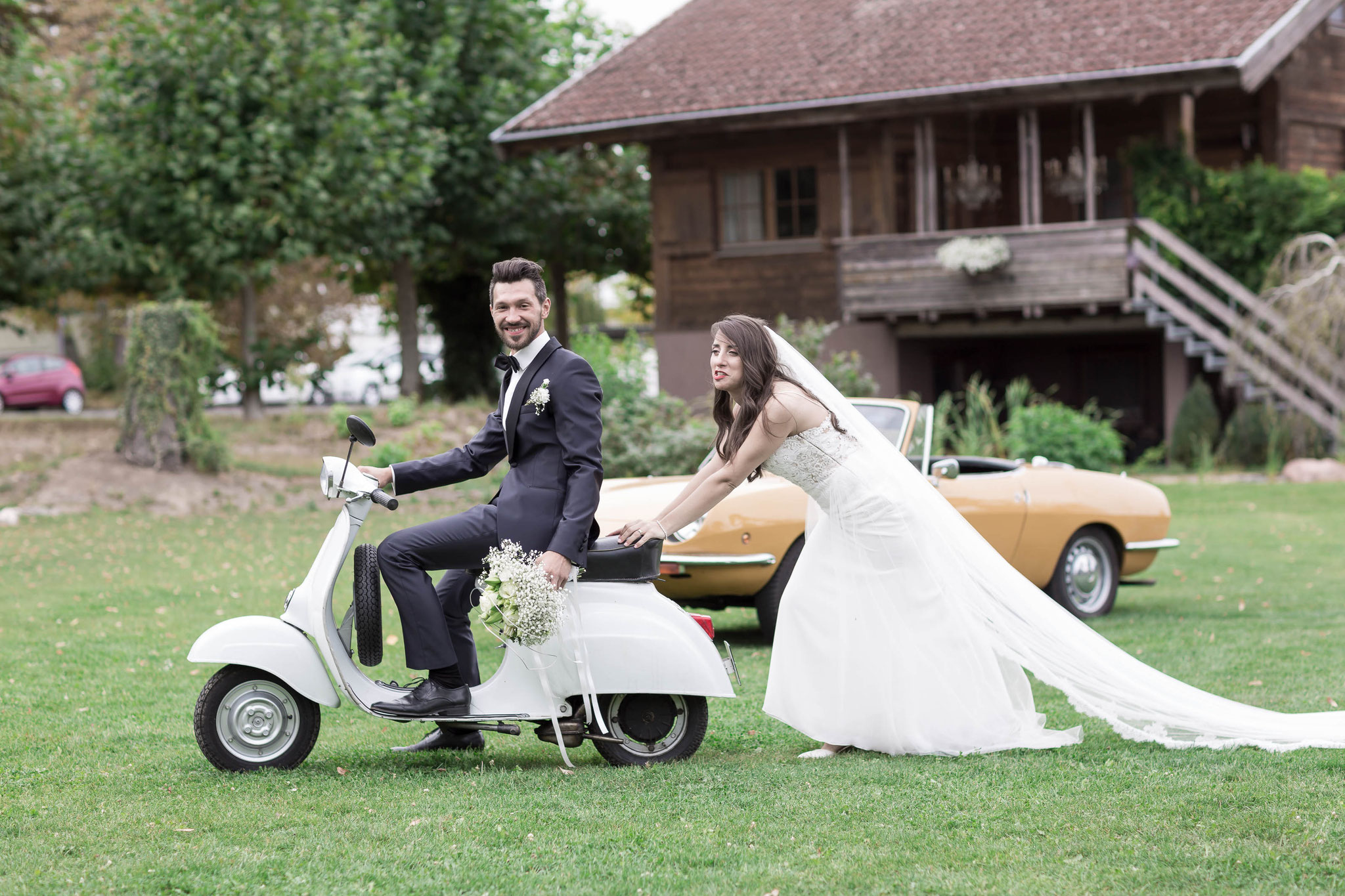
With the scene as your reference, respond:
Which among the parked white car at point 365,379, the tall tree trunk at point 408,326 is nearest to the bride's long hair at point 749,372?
the tall tree trunk at point 408,326

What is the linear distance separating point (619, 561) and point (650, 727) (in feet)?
2.29

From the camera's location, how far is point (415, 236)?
2702 cm

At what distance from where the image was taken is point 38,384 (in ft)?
120

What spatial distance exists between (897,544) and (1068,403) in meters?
20.2

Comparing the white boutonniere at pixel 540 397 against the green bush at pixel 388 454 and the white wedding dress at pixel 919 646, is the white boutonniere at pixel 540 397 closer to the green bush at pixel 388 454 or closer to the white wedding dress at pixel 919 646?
the white wedding dress at pixel 919 646

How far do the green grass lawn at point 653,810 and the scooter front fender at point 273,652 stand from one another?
0.35 m

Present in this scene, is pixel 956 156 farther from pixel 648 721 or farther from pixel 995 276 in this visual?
pixel 648 721

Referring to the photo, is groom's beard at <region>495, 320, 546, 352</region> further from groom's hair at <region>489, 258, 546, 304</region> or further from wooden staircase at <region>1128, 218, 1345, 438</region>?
wooden staircase at <region>1128, 218, 1345, 438</region>

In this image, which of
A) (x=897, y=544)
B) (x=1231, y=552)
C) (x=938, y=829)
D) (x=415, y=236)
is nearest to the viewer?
(x=938, y=829)

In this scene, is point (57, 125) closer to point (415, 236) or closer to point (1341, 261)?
point (415, 236)

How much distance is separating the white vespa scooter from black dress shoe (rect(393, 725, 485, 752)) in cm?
22

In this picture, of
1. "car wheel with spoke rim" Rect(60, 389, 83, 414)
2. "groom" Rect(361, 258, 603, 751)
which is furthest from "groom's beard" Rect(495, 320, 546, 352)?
"car wheel with spoke rim" Rect(60, 389, 83, 414)

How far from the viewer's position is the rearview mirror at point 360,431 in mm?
5279

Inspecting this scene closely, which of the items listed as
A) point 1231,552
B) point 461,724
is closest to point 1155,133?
point 1231,552
